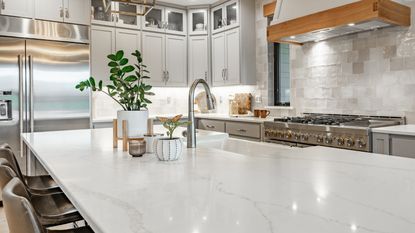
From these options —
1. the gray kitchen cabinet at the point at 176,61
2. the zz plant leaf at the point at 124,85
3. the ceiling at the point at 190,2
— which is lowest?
the zz plant leaf at the point at 124,85

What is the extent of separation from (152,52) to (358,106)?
117 inches

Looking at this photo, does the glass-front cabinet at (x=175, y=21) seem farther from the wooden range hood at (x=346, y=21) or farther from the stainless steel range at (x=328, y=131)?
the stainless steel range at (x=328, y=131)

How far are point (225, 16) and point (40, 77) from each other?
2.65 m

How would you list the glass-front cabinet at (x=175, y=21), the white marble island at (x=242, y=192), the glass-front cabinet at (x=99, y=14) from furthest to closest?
the glass-front cabinet at (x=175, y=21)
the glass-front cabinet at (x=99, y=14)
the white marble island at (x=242, y=192)

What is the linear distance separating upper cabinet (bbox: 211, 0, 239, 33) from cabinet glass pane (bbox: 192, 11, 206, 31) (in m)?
0.18

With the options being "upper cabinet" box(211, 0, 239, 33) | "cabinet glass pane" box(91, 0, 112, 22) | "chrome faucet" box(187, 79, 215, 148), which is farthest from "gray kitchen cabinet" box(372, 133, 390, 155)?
"cabinet glass pane" box(91, 0, 112, 22)

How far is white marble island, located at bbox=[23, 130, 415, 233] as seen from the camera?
764 mm

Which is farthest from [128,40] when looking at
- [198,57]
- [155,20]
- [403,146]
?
[403,146]

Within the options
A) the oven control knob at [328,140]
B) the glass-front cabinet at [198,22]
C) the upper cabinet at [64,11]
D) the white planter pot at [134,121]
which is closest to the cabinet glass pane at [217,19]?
the glass-front cabinet at [198,22]

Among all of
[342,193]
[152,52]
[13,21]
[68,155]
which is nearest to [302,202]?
[342,193]

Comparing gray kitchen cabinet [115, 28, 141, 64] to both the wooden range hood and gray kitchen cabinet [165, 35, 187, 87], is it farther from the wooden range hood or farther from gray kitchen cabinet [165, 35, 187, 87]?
the wooden range hood

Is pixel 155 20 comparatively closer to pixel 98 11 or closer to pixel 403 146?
pixel 98 11

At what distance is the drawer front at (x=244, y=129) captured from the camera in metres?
3.97

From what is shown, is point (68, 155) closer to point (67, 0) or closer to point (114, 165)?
point (114, 165)
